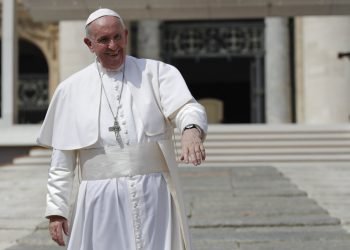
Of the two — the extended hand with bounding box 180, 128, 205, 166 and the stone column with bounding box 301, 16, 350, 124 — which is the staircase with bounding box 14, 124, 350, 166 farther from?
the extended hand with bounding box 180, 128, 205, 166

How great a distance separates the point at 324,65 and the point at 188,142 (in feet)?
44.6

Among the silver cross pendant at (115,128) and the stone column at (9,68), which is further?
the stone column at (9,68)

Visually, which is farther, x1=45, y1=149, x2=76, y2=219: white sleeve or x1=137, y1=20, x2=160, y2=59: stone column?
x1=137, y1=20, x2=160, y2=59: stone column

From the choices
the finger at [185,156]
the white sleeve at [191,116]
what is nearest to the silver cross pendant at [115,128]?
the white sleeve at [191,116]

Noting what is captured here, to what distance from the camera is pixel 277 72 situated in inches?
687

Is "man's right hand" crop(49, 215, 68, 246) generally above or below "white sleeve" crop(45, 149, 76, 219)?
below

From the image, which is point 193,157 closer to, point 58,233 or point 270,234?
point 58,233

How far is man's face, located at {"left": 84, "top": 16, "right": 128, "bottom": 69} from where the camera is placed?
118 inches

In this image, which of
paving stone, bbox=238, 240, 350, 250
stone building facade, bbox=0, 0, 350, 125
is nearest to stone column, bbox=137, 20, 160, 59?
stone building facade, bbox=0, 0, 350, 125

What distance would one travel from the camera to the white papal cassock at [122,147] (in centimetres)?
302

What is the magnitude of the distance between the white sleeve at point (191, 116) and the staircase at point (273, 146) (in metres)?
9.58

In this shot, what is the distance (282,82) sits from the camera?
17.4 m

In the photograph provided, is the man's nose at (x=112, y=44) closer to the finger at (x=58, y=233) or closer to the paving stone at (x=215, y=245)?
the finger at (x=58, y=233)

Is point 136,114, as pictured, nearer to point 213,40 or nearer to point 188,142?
point 188,142
